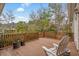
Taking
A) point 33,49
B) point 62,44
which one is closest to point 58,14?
point 62,44

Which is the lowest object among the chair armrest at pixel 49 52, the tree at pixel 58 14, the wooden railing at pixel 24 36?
the chair armrest at pixel 49 52

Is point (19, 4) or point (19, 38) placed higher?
point (19, 4)

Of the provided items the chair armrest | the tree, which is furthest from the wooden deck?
the tree

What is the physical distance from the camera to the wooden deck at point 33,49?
1215 millimetres

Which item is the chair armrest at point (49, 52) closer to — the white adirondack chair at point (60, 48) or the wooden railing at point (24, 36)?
the white adirondack chair at point (60, 48)

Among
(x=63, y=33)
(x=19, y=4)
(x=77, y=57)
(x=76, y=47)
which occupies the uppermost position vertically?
(x=19, y=4)

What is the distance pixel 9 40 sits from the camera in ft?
4.02

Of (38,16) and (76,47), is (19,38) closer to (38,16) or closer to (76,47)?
(38,16)

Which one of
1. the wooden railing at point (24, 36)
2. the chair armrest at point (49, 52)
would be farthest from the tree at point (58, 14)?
the chair armrest at point (49, 52)

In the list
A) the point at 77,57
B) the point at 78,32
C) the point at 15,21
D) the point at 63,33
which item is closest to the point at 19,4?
the point at 15,21

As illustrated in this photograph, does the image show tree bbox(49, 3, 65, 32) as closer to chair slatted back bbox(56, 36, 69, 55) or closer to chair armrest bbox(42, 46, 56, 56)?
chair slatted back bbox(56, 36, 69, 55)

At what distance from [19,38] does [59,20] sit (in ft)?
1.36

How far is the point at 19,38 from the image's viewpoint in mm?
1234

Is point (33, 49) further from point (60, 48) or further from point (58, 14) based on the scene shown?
point (58, 14)
